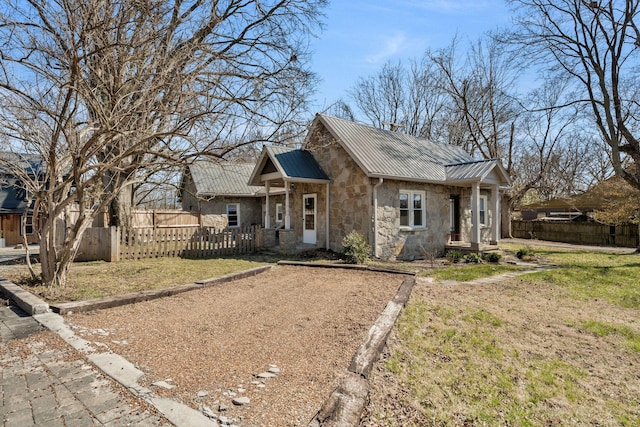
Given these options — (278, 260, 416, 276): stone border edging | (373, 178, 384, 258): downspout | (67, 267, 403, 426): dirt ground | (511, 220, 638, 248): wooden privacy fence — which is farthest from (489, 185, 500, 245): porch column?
(511, 220, 638, 248): wooden privacy fence

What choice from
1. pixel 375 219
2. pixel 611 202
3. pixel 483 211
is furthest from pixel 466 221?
pixel 611 202

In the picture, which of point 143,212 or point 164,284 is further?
point 143,212

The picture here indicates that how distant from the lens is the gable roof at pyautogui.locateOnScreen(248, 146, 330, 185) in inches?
511

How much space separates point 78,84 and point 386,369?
6122mm

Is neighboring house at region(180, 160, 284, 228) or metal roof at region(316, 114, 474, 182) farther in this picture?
neighboring house at region(180, 160, 284, 228)

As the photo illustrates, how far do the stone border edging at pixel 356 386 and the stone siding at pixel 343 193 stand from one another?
23.7ft

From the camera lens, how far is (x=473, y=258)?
12.6 metres

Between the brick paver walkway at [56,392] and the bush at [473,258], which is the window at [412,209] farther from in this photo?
the brick paver walkway at [56,392]

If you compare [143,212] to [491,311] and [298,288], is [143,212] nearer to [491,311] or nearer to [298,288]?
[298,288]

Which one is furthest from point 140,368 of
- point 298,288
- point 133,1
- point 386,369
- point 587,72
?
point 587,72

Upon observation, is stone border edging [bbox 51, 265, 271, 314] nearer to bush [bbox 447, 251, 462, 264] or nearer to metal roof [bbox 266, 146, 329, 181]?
metal roof [bbox 266, 146, 329, 181]

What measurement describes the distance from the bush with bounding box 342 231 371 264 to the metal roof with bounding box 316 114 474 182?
222 centimetres

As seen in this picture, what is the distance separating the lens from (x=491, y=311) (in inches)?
243

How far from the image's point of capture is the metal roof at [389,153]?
12.3m
